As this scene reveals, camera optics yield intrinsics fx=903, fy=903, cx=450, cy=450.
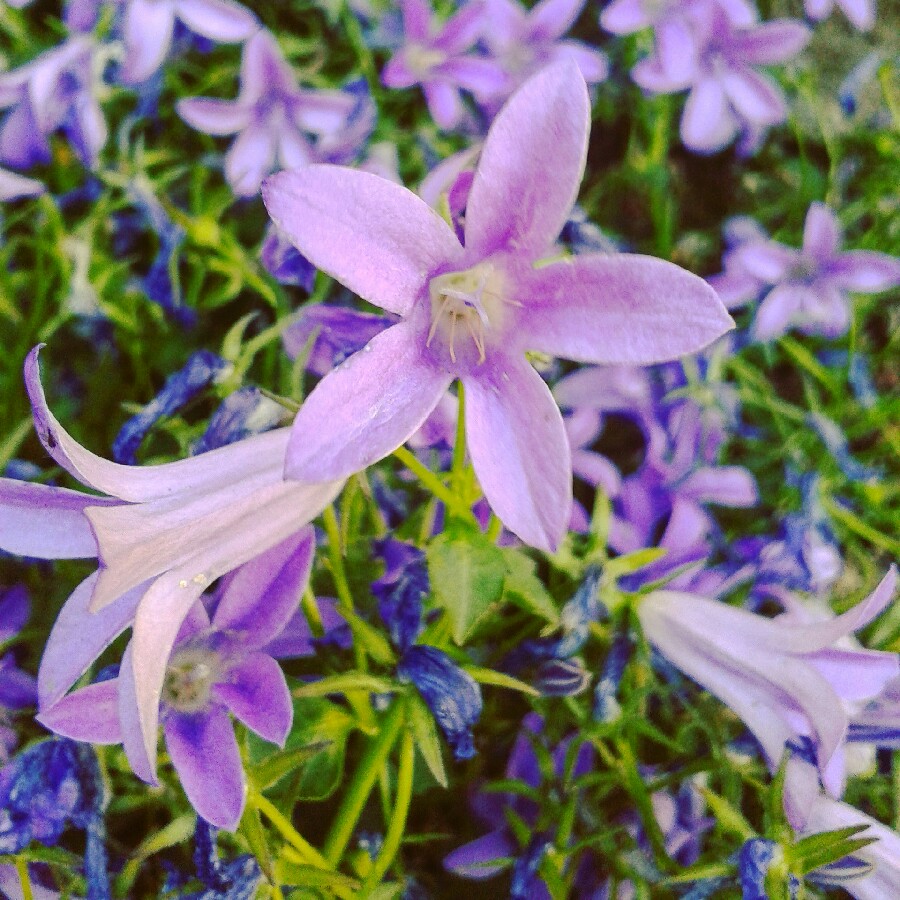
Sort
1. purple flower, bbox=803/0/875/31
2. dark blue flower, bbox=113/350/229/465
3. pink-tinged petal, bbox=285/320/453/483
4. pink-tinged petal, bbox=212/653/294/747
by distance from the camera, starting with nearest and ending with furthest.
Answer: pink-tinged petal, bbox=285/320/453/483 → pink-tinged petal, bbox=212/653/294/747 → dark blue flower, bbox=113/350/229/465 → purple flower, bbox=803/0/875/31

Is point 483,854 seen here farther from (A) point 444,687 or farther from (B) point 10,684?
(B) point 10,684

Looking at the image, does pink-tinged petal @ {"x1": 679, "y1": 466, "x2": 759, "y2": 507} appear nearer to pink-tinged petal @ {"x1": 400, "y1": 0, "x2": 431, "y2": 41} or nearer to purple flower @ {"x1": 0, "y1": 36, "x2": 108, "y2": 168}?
pink-tinged petal @ {"x1": 400, "y1": 0, "x2": 431, "y2": 41}

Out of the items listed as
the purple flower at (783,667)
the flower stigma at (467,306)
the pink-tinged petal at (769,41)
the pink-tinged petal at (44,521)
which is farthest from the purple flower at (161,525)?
the pink-tinged petal at (769,41)

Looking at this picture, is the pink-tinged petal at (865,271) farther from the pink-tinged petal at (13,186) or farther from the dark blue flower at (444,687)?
the pink-tinged petal at (13,186)

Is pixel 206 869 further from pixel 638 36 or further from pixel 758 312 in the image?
A: pixel 638 36

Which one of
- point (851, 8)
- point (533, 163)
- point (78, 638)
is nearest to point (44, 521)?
point (78, 638)

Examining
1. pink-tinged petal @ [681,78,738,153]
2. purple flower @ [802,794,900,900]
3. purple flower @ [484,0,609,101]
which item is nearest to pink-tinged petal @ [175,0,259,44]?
purple flower @ [484,0,609,101]
